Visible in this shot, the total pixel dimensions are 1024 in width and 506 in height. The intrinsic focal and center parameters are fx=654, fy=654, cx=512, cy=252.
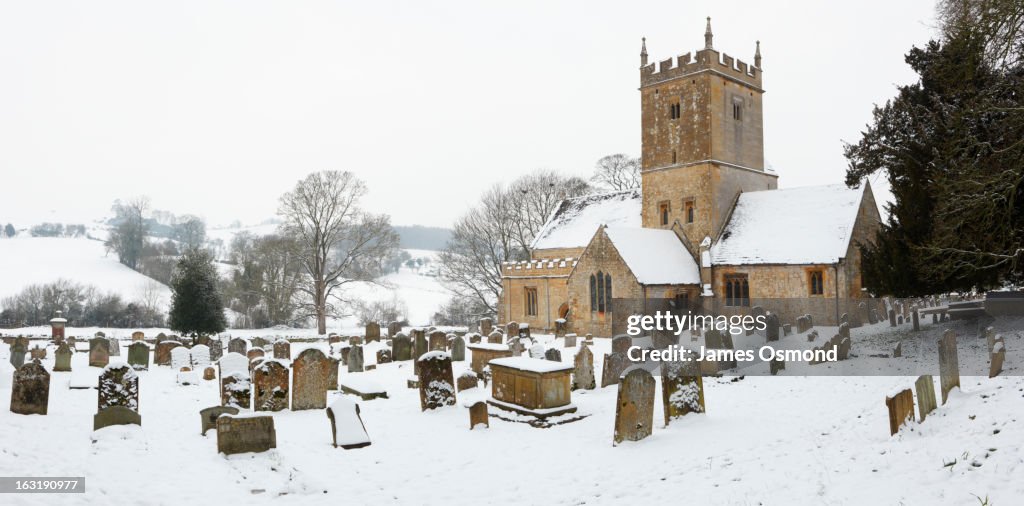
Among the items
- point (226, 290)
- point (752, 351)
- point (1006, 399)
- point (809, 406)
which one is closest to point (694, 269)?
point (752, 351)

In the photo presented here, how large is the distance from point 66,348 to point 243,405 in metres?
9.17

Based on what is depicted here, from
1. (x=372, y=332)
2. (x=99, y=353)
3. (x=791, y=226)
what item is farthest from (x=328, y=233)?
(x=791, y=226)

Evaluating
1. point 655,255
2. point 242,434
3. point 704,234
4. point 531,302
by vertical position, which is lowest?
point 242,434

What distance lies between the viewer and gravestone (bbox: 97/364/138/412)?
34.4 ft

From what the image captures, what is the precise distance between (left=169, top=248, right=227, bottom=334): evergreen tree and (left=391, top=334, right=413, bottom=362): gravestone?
1015 cm

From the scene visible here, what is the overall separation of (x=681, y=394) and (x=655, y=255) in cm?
1621

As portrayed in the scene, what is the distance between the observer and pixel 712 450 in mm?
8656

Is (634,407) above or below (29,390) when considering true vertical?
below

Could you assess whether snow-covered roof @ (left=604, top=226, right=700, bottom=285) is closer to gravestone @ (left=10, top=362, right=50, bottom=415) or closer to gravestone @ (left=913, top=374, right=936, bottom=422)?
gravestone @ (left=913, top=374, right=936, bottom=422)

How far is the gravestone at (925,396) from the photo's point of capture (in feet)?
27.5

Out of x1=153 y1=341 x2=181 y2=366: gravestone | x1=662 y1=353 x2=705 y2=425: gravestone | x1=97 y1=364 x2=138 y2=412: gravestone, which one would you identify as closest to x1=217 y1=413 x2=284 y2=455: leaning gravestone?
x1=97 y1=364 x2=138 y2=412: gravestone

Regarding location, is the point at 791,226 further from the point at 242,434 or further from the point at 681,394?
the point at 242,434

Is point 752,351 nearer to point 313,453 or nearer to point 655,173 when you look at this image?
point 313,453

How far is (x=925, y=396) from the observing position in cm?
845
